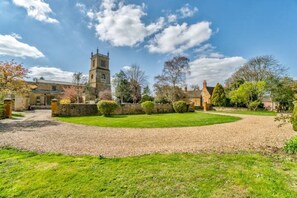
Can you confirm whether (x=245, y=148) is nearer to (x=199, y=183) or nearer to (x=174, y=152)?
(x=174, y=152)

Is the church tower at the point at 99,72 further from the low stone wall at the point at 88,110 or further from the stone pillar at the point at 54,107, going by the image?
the stone pillar at the point at 54,107

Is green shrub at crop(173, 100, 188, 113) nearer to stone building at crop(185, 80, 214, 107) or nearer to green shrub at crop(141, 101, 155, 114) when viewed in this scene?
green shrub at crop(141, 101, 155, 114)

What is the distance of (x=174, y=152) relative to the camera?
4625 mm

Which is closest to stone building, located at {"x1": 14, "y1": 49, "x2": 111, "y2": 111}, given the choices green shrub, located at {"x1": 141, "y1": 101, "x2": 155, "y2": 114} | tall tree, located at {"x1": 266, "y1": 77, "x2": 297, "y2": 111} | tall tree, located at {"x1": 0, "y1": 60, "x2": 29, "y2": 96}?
tall tree, located at {"x1": 0, "y1": 60, "x2": 29, "y2": 96}

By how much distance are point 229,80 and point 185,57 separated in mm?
13335

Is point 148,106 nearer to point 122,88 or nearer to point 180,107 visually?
point 180,107

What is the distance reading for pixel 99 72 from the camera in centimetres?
5353

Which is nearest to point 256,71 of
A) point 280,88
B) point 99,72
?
point 280,88

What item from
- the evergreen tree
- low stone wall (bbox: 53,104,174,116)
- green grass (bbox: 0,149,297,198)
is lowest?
green grass (bbox: 0,149,297,198)

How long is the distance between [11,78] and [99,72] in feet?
135

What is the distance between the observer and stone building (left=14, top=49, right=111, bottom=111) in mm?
39500

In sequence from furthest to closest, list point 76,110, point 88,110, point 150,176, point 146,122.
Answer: point 88,110 < point 76,110 < point 146,122 < point 150,176

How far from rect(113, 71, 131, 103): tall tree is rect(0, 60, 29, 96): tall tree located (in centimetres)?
2363

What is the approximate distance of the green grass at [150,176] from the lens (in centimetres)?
267
